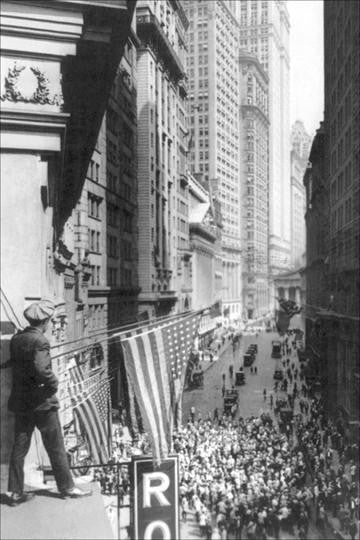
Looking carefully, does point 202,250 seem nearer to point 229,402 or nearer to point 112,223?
point 112,223

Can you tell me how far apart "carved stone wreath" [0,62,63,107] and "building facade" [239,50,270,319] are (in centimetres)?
14827

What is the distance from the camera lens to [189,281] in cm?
7731

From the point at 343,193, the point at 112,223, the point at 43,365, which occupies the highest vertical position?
the point at 343,193

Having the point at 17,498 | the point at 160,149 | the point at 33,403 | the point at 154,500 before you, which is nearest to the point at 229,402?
the point at 160,149

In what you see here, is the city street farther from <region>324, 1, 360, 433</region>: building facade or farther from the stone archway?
the stone archway

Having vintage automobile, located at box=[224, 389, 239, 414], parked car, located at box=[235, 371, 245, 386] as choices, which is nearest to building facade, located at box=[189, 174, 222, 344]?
parked car, located at box=[235, 371, 245, 386]

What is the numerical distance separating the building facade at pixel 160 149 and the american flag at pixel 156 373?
3998 cm

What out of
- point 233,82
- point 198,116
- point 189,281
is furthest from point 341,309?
point 233,82

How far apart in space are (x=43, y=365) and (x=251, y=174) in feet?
498

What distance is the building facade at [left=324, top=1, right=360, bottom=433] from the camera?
123ft

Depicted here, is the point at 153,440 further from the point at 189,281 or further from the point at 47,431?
the point at 189,281

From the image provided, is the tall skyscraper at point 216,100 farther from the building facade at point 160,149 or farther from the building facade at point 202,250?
the building facade at point 160,149

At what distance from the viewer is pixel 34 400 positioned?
8.75 metres

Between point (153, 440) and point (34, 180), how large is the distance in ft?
13.8
